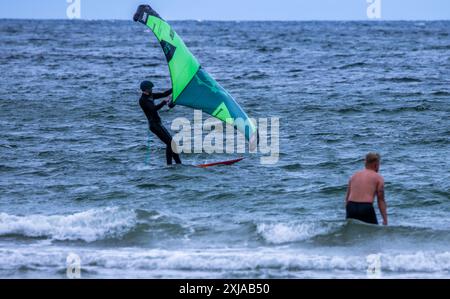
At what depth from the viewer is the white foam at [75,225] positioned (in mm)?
12030

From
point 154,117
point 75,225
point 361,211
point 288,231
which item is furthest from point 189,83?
point 361,211

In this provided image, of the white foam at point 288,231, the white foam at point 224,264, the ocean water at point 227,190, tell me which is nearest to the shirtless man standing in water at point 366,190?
the ocean water at point 227,190

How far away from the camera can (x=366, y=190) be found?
35.1 ft

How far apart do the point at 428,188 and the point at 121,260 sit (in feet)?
19.9

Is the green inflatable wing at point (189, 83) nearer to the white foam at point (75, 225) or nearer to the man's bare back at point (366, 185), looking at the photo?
the white foam at point (75, 225)

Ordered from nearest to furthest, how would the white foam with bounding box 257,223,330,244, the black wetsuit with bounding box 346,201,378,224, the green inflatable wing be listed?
the black wetsuit with bounding box 346,201,378,224 → the white foam with bounding box 257,223,330,244 → the green inflatable wing

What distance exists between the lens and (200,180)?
15422 millimetres

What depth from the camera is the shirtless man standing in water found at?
35.1 feet

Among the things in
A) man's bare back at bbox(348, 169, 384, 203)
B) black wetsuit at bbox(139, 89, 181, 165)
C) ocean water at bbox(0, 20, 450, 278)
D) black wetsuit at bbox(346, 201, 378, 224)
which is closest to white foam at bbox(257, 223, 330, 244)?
ocean water at bbox(0, 20, 450, 278)

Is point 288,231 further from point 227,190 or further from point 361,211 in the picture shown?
point 227,190

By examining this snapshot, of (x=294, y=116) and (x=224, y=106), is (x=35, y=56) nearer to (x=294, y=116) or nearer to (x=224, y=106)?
(x=294, y=116)

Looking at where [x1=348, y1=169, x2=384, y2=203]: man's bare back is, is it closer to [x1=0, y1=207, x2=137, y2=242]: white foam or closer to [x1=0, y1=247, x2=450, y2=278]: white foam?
[x1=0, y1=247, x2=450, y2=278]: white foam

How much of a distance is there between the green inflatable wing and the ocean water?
1257mm

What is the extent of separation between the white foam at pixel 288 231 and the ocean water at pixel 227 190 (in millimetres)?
15
